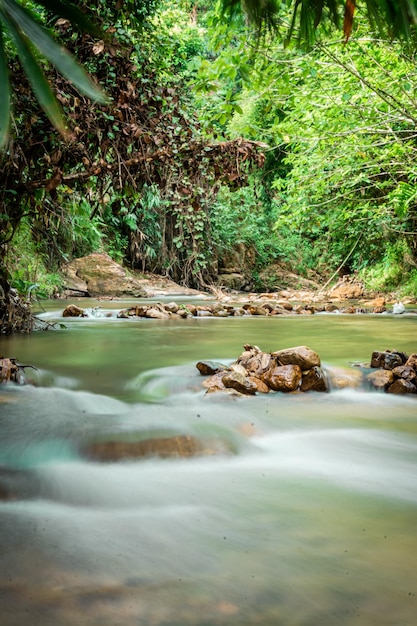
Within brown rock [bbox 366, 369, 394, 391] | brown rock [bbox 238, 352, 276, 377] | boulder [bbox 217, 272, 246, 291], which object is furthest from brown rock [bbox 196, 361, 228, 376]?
boulder [bbox 217, 272, 246, 291]

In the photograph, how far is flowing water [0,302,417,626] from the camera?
4.12 feet

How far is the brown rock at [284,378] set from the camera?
3.60 m

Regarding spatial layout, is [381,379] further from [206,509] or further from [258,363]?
[206,509]

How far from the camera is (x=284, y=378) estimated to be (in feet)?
11.8

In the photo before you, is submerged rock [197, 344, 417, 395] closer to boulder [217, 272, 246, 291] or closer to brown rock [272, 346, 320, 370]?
brown rock [272, 346, 320, 370]

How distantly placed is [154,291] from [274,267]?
5.52 meters

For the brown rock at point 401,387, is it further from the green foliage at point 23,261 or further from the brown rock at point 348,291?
the brown rock at point 348,291

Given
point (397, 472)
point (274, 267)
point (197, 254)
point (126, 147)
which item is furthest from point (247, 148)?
point (274, 267)

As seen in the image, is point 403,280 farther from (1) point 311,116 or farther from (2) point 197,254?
(1) point 311,116

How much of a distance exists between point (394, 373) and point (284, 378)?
0.86 m

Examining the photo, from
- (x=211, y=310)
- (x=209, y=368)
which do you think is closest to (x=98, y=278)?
(x=211, y=310)

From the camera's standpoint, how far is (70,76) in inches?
26.3

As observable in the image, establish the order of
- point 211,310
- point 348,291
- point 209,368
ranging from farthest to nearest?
point 348,291 < point 211,310 < point 209,368

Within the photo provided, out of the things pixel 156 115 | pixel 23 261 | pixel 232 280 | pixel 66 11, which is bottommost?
pixel 232 280
